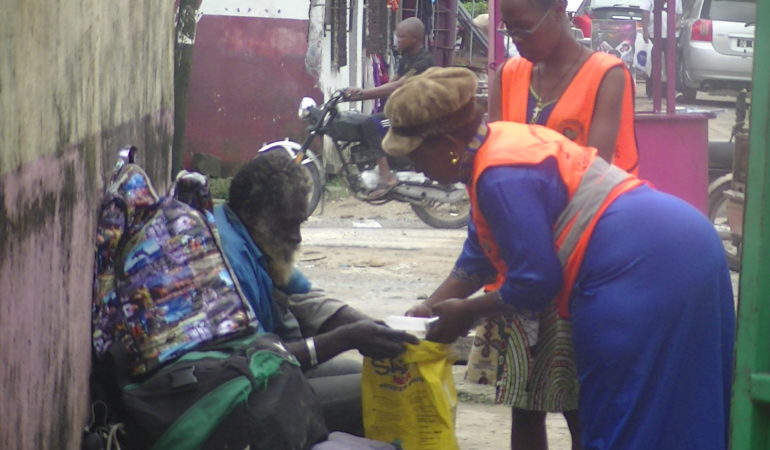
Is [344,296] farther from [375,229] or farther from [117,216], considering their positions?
[117,216]

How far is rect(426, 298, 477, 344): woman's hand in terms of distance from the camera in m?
3.37

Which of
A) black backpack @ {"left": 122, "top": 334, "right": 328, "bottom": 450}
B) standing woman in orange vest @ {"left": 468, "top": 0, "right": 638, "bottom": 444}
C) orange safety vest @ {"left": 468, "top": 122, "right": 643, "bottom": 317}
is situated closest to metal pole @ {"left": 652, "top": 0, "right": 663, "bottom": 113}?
standing woman in orange vest @ {"left": 468, "top": 0, "right": 638, "bottom": 444}

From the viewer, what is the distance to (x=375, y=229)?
10828 millimetres

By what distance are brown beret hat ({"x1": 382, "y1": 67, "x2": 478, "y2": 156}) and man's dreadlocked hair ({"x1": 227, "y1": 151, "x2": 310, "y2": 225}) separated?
0.67 m

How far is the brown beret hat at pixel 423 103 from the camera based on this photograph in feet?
10.2

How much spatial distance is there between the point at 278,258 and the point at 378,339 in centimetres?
43

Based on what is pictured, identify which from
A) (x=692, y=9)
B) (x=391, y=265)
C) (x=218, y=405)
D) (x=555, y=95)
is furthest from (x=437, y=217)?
(x=692, y=9)

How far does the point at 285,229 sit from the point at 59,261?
2.59 ft

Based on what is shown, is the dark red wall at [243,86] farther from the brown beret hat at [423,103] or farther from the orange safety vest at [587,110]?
the brown beret hat at [423,103]

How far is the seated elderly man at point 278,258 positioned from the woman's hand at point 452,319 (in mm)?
147

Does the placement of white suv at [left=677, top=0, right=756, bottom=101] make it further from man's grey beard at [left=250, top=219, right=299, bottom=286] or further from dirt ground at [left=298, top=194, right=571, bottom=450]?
man's grey beard at [left=250, top=219, right=299, bottom=286]

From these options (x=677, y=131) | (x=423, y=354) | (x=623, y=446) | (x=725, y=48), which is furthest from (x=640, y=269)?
(x=725, y=48)

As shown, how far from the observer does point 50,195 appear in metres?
3.15

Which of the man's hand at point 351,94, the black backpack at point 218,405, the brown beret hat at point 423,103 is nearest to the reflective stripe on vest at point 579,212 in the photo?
the brown beret hat at point 423,103
